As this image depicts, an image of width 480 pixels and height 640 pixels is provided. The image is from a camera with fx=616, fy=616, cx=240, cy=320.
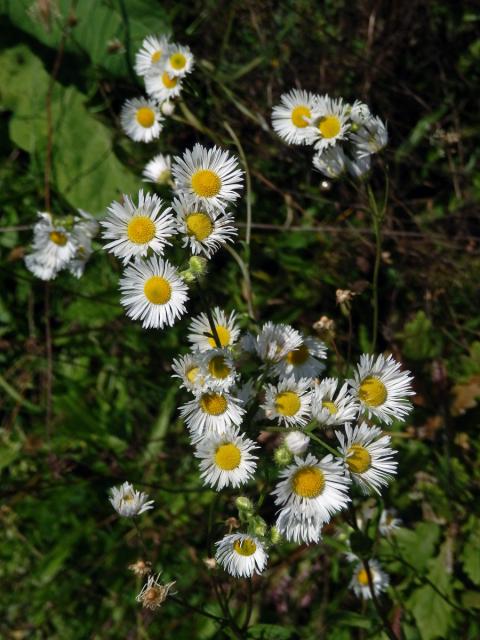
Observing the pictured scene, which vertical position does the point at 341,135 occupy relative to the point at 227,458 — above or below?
above

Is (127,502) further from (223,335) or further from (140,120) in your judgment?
(140,120)

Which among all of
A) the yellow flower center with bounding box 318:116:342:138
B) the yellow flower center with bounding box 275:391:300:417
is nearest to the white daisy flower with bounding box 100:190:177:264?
the yellow flower center with bounding box 275:391:300:417

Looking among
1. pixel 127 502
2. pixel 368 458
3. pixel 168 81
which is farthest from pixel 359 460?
pixel 168 81

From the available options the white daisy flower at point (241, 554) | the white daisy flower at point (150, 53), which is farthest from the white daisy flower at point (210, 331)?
the white daisy flower at point (150, 53)

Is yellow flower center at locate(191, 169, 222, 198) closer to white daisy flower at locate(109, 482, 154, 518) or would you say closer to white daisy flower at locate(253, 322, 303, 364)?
white daisy flower at locate(253, 322, 303, 364)

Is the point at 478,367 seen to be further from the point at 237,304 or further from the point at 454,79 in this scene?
the point at 454,79

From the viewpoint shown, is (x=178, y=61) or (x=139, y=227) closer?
(x=139, y=227)
